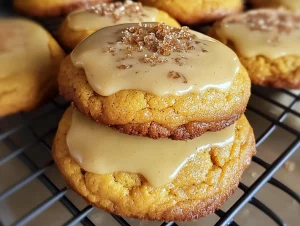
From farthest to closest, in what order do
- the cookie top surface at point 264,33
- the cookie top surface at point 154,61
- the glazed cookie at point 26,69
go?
the cookie top surface at point 264,33 → the glazed cookie at point 26,69 → the cookie top surface at point 154,61

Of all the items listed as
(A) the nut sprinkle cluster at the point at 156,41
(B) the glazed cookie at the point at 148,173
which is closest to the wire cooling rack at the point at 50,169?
(B) the glazed cookie at the point at 148,173

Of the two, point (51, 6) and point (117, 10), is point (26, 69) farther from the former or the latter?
point (51, 6)

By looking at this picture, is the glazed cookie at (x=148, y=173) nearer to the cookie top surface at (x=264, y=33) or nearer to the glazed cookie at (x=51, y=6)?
the cookie top surface at (x=264, y=33)

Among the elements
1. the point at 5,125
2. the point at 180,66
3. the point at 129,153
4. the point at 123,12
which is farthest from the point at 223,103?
the point at 5,125

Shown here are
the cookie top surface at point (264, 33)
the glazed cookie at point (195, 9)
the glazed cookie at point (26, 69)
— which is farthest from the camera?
the glazed cookie at point (195, 9)

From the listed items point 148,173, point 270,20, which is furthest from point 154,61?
point 270,20

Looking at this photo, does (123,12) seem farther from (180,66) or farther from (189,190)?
(189,190)

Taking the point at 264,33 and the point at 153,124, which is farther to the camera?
the point at 264,33

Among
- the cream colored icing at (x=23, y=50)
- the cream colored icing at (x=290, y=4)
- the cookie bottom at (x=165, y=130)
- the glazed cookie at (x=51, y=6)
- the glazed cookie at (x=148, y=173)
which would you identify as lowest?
the glazed cookie at (x=51, y=6)
